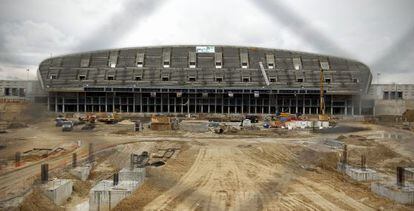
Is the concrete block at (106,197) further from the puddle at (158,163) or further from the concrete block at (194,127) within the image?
the concrete block at (194,127)

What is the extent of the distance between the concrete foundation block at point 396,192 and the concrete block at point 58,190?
541 inches

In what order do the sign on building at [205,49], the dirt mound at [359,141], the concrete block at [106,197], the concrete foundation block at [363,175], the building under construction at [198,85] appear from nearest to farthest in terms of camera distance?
the concrete block at [106,197] < the concrete foundation block at [363,175] < the dirt mound at [359,141] < the building under construction at [198,85] < the sign on building at [205,49]

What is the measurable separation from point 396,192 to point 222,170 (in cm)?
1008

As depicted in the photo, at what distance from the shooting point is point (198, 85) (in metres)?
67.9

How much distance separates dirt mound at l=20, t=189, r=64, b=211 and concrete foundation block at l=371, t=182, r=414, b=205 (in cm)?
1363

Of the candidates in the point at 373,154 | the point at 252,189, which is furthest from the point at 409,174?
the point at 373,154

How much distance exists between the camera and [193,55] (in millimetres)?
76938

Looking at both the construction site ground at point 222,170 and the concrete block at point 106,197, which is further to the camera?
the construction site ground at point 222,170

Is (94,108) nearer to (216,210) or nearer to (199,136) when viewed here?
(199,136)

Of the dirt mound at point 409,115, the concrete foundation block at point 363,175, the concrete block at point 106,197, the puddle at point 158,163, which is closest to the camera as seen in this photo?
the concrete block at point 106,197

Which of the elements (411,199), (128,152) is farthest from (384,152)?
(128,152)

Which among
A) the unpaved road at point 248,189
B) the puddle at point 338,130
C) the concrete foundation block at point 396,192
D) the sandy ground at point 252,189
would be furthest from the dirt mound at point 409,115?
the concrete foundation block at point 396,192

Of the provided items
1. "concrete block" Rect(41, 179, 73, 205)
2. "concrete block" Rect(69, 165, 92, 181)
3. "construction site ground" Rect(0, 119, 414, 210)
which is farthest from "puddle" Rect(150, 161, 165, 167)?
"concrete block" Rect(41, 179, 73, 205)

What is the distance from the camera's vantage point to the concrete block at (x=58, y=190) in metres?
16.5
